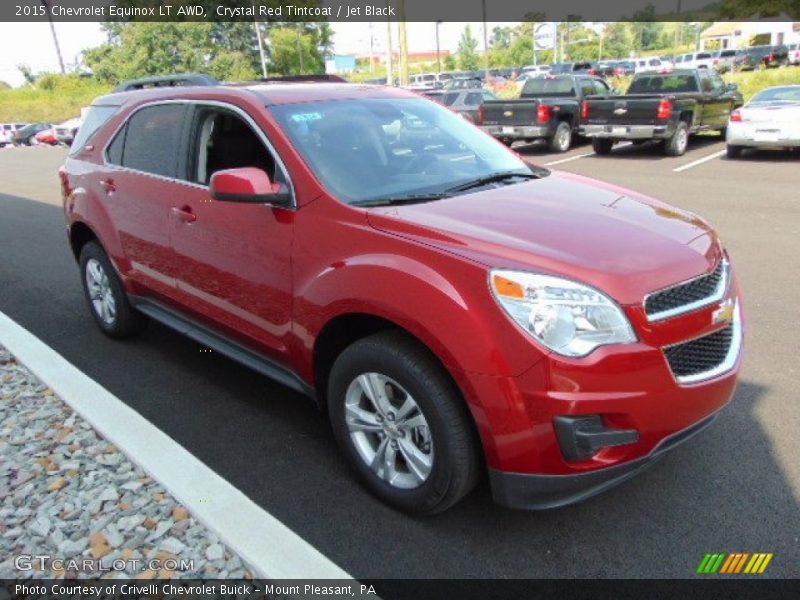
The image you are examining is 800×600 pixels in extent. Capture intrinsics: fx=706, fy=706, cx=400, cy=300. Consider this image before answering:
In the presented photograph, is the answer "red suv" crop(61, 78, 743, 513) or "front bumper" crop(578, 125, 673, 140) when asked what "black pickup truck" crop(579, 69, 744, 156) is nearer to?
"front bumper" crop(578, 125, 673, 140)

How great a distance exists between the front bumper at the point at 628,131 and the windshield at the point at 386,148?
11.6 meters

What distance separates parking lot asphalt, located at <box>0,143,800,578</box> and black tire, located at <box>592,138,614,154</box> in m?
10.5

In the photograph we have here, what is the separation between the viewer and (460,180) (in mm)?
3676

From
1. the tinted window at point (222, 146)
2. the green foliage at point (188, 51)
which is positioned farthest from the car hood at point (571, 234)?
the green foliage at point (188, 51)

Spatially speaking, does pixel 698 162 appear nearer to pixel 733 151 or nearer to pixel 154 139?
pixel 733 151

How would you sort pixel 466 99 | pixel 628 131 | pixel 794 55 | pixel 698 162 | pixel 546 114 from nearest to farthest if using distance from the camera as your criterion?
pixel 698 162 < pixel 628 131 < pixel 546 114 < pixel 466 99 < pixel 794 55

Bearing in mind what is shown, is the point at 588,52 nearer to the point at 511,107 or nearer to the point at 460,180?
the point at 511,107

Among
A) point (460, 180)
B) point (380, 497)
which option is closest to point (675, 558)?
point (380, 497)

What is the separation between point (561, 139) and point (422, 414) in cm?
1547

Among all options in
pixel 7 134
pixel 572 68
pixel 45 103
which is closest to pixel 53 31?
pixel 45 103

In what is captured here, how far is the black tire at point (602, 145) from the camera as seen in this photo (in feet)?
53.6

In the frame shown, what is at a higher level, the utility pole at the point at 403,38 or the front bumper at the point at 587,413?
the utility pole at the point at 403,38

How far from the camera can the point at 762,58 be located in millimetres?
47531

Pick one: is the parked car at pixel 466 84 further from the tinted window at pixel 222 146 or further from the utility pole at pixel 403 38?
the tinted window at pixel 222 146
